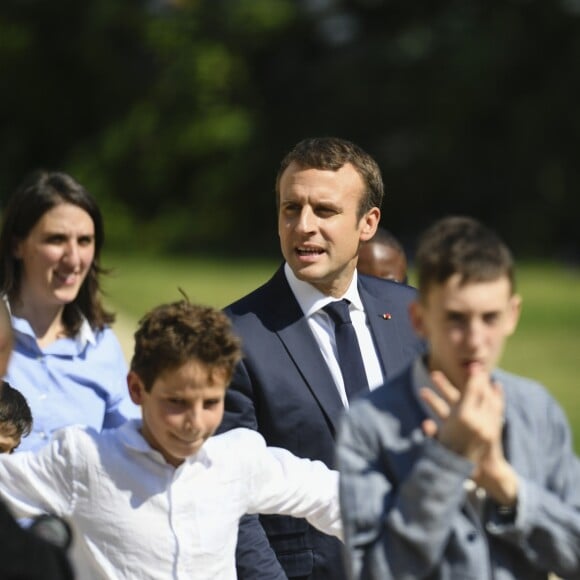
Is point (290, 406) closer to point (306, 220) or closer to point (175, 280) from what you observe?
point (306, 220)

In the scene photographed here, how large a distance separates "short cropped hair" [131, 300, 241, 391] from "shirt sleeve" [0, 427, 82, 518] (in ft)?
0.97

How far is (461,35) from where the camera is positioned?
37.6m

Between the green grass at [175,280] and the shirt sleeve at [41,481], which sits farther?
the green grass at [175,280]

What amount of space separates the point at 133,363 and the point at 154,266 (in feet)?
92.4

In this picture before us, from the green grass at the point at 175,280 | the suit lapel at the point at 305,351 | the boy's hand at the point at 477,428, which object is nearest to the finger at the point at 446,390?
the boy's hand at the point at 477,428

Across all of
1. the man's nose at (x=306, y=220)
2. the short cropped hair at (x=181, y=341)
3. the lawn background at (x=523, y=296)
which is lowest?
the short cropped hair at (x=181, y=341)

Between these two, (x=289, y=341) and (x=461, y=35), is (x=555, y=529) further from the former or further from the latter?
(x=461, y=35)

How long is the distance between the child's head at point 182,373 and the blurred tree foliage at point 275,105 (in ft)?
107

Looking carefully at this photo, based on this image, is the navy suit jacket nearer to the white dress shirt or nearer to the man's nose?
the white dress shirt

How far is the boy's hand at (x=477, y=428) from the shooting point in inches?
113

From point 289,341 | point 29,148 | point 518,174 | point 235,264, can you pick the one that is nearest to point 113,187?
point 29,148

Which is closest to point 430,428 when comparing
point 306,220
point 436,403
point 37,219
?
point 436,403

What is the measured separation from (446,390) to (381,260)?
3.18 m

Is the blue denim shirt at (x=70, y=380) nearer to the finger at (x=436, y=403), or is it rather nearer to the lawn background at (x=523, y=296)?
the finger at (x=436, y=403)
